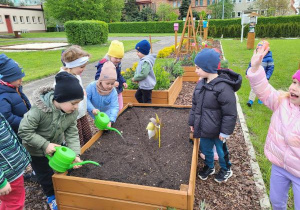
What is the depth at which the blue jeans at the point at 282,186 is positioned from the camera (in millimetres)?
1865

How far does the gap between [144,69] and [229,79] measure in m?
1.92

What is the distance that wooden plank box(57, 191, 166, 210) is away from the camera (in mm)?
2031

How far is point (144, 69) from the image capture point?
410 centimetres

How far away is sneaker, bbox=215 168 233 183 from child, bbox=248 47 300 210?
74 cm

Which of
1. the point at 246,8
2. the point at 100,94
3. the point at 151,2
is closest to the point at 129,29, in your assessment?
the point at 151,2

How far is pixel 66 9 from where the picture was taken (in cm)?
3198

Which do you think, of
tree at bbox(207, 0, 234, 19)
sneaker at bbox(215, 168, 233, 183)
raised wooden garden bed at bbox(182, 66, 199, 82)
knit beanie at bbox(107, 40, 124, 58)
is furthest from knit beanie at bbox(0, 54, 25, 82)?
tree at bbox(207, 0, 234, 19)

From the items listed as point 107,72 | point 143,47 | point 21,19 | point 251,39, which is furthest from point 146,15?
point 107,72

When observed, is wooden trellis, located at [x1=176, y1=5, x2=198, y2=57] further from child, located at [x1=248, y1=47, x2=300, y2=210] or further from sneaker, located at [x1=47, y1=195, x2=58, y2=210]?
sneaker, located at [x1=47, y1=195, x2=58, y2=210]

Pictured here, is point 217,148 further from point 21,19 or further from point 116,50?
point 21,19

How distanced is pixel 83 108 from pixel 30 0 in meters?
70.3

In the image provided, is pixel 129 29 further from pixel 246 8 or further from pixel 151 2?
pixel 246 8

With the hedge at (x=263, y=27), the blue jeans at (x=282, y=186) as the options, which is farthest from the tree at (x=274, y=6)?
the blue jeans at (x=282, y=186)

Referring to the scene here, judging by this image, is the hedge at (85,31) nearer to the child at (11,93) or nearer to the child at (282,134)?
the child at (11,93)
